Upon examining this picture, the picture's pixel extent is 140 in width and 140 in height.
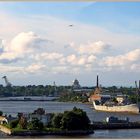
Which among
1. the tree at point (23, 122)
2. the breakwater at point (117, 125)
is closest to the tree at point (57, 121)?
the tree at point (23, 122)

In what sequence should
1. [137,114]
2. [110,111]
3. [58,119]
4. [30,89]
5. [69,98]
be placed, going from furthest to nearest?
[30,89], [69,98], [110,111], [137,114], [58,119]

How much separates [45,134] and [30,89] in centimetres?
1256

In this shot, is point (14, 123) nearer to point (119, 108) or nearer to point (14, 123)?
point (14, 123)

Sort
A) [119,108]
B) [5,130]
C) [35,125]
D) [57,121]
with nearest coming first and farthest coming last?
1. [35,125]
2. [57,121]
3. [5,130]
4. [119,108]

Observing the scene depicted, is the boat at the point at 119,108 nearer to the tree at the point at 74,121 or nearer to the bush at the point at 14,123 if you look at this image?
the tree at the point at 74,121

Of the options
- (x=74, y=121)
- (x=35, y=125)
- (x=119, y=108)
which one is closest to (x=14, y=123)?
(x=35, y=125)

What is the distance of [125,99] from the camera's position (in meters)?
14.5

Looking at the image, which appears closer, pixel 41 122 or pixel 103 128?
pixel 41 122

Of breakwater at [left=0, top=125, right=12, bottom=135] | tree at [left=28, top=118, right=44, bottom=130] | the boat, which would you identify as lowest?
breakwater at [left=0, top=125, right=12, bottom=135]

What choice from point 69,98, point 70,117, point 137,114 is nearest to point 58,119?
point 70,117

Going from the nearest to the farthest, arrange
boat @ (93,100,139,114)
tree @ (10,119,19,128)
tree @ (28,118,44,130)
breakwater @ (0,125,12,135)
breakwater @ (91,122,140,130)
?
tree @ (28,118,44,130) → breakwater @ (0,125,12,135) → tree @ (10,119,19,128) → breakwater @ (91,122,140,130) → boat @ (93,100,139,114)

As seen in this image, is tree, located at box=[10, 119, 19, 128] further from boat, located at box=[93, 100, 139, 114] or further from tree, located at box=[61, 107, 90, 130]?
boat, located at box=[93, 100, 139, 114]

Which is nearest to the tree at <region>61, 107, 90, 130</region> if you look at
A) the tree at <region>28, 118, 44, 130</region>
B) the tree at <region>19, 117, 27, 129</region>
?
the tree at <region>28, 118, 44, 130</region>

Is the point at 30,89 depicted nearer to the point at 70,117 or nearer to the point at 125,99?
the point at 125,99
